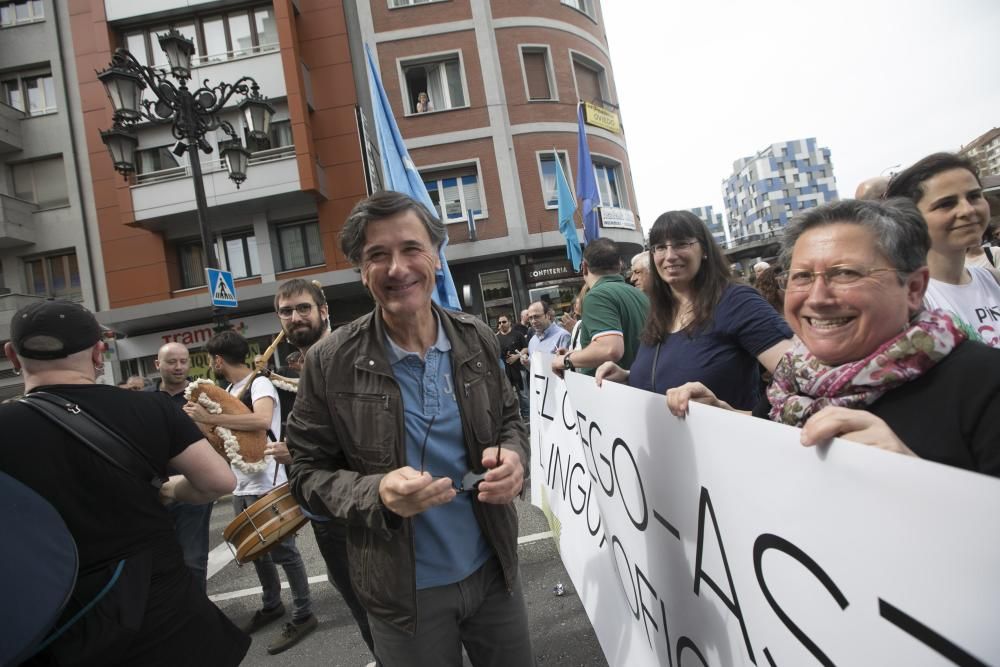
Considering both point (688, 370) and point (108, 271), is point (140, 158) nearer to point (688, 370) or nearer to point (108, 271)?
point (108, 271)

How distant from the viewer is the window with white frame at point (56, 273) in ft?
53.2

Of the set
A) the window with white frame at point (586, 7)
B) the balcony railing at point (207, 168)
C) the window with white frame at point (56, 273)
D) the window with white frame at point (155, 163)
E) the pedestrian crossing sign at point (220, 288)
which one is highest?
A: the window with white frame at point (586, 7)

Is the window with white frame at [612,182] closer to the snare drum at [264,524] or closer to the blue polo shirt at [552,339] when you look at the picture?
the blue polo shirt at [552,339]

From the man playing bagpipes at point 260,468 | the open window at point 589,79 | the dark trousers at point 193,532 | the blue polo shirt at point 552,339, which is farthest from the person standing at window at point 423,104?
the dark trousers at point 193,532

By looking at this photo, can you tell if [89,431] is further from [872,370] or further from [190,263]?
[190,263]

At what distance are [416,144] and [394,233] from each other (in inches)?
601

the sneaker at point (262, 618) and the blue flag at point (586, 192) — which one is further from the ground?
the blue flag at point (586, 192)

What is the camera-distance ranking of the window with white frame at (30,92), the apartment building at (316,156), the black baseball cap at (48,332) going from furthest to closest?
the window with white frame at (30,92), the apartment building at (316,156), the black baseball cap at (48,332)

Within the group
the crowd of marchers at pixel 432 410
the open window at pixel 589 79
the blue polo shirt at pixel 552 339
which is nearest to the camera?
the crowd of marchers at pixel 432 410

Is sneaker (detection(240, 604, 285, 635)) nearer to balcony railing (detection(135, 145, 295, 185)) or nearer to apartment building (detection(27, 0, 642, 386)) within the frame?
apartment building (detection(27, 0, 642, 386))

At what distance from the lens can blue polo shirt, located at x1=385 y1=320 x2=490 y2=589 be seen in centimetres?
167

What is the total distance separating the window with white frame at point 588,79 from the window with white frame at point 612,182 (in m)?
2.30

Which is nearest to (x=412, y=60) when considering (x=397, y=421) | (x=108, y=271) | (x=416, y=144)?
(x=416, y=144)

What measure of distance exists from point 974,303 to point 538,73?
1679cm
